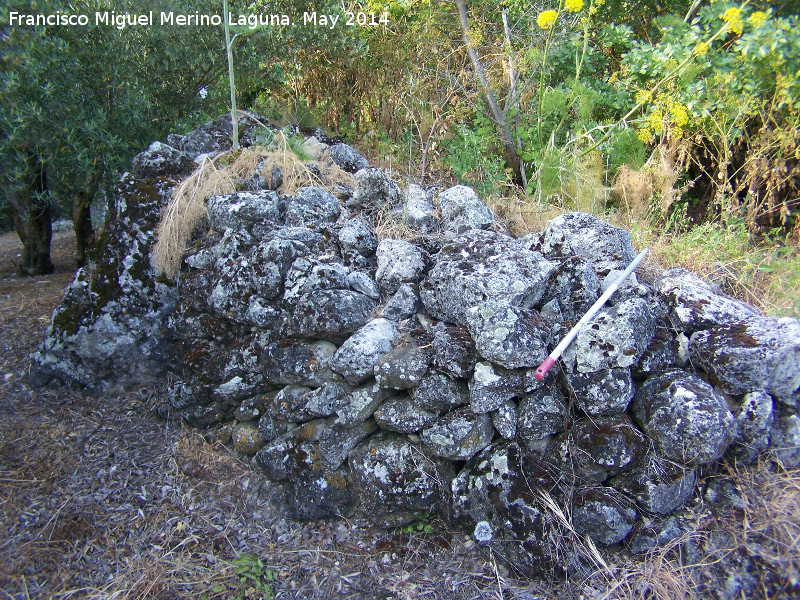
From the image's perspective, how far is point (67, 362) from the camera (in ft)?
11.8

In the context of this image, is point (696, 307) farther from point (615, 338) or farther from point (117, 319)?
point (117, 319)

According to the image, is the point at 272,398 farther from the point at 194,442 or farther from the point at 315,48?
the point at 315,48

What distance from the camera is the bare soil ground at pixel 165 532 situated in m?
2.44

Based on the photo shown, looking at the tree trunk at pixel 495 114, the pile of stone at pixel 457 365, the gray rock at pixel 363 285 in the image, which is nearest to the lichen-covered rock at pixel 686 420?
the pile of stone at pixel 457 365

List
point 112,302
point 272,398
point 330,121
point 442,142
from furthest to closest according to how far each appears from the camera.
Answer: point 330,121 < point 442,142 < point 112,302 < point 272,398

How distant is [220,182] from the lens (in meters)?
3.71

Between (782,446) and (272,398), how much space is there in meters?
2.54

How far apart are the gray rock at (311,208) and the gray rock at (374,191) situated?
0.19m

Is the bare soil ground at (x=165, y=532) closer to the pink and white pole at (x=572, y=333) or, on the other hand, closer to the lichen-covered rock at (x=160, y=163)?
the pink and white pole at (x=572, y=333)

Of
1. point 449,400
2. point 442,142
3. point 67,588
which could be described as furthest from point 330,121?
point 67,588

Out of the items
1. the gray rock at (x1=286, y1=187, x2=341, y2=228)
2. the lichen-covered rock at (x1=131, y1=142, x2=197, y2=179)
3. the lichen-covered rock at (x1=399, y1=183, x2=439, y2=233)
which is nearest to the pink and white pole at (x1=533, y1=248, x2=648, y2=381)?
the lichen-covered rock at (x1=399, y1=183, x2=439, y2=233)

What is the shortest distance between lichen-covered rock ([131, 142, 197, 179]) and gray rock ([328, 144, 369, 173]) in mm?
1114

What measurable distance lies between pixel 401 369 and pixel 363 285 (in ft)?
2.17

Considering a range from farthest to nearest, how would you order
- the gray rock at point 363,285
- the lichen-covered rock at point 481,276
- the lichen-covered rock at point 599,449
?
1. the gray rock at point 363,285
2. the lichen-covered rock at point 481,276
3. the lichen-covered rock at point 599,449
